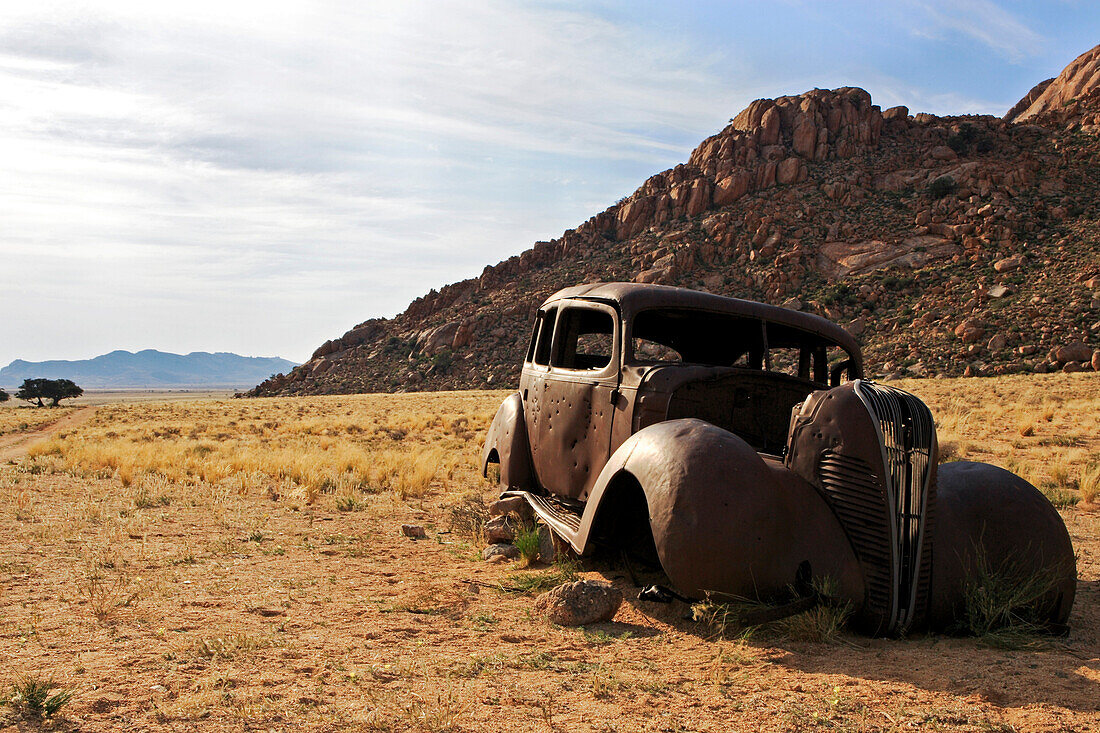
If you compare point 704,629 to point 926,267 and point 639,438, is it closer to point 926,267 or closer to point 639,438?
point 639,438

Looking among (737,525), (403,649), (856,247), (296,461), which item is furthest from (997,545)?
(856,247)

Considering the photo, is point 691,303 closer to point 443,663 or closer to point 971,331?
point 443,663

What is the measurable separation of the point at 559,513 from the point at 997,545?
3015 millimetres

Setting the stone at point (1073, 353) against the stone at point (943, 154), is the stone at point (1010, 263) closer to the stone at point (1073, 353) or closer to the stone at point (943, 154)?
the stone at point (1073, 353)

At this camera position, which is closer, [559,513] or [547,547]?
[559,513]

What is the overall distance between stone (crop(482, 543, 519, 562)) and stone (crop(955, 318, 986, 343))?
114 feet

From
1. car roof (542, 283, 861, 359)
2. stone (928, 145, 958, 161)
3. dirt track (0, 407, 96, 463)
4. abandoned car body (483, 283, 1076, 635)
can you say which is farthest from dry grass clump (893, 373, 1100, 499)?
stone (928, 145, 958, 161)

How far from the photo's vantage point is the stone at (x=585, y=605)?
4.43 metres

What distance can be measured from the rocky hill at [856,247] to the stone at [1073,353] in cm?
6

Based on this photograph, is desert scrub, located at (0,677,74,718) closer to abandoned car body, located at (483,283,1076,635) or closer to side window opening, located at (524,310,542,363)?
abandoned car body, located at (483,283,1076,635)

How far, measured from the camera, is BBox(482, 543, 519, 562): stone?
6.36m

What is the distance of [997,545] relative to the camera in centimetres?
429

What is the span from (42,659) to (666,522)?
344 cm

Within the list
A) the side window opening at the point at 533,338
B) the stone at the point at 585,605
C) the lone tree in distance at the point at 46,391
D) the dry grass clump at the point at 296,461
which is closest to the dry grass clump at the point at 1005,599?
the stone at the point at 585,605
